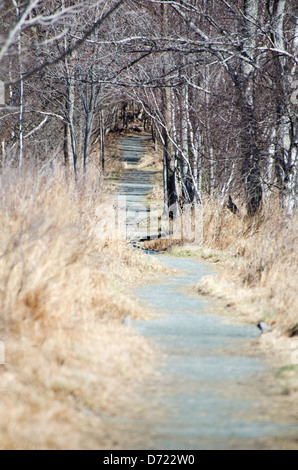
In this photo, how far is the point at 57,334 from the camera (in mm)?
4785

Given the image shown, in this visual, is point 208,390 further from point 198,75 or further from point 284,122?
point 198,75

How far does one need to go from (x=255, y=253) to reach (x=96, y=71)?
29.0 feet

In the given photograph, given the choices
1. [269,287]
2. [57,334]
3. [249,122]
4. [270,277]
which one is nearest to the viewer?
[57,334]

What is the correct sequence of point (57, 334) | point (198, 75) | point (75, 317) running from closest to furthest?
point (57, 334) < point (75, 317) < point (198, 75)

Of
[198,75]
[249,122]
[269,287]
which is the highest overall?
[198,75]

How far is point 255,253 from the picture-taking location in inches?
338

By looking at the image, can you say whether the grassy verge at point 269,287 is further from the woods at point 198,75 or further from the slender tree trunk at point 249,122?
the woods at point 198,75

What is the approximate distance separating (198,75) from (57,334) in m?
11.5

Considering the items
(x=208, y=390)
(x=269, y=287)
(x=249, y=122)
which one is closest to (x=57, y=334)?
(x=208, y=390)

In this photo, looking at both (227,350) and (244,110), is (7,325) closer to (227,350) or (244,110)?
(227,350)

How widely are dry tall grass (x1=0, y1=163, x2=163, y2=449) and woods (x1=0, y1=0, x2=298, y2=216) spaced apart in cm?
127

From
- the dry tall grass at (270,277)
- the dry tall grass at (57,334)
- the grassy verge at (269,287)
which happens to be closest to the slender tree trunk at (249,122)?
the grassy verge at (269,287)

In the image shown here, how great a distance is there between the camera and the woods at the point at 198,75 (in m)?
10.7

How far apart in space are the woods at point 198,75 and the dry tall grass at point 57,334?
1270 mm
